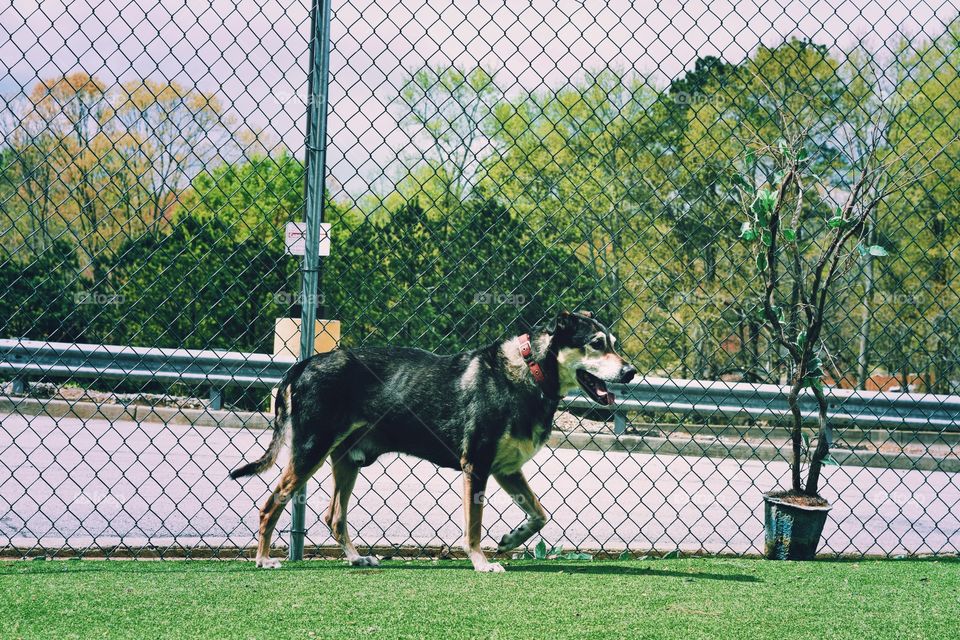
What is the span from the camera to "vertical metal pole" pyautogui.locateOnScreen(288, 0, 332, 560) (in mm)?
4230

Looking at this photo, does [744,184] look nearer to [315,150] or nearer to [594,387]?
[594,387]

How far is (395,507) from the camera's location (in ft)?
24.7

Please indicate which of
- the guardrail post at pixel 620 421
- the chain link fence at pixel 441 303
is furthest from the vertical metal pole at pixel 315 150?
the guardrail post at pixel 620 421

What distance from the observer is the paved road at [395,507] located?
209 inches

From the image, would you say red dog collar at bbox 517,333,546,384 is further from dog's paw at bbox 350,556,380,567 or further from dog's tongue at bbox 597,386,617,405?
dog's paw at bbox 350,556,380,567

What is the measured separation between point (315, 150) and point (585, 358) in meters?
1.74

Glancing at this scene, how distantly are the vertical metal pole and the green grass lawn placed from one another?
35.9 inches

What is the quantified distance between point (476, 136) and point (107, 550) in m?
2.79

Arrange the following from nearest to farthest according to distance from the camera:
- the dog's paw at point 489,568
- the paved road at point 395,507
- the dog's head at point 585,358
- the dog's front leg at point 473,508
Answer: the dog's paw at point 489,568 < the dog's front leg at point 473,508 < the dog's head at point 585,358 < the paved road at point 395,507

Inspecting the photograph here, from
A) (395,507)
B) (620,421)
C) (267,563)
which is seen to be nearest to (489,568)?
(267,563)

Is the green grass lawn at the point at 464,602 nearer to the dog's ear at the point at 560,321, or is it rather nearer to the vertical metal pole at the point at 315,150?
the vertical metal pole at the point at 315,150

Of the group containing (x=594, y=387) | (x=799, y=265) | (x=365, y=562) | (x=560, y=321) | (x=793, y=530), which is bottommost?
(x=365, y=562)

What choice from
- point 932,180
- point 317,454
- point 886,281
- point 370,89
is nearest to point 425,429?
point 317,454

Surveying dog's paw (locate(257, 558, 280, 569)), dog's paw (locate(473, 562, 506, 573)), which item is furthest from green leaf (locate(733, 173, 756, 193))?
dog's paw (locate(257, 558, 280, 569))
